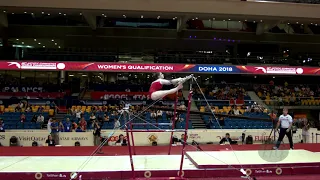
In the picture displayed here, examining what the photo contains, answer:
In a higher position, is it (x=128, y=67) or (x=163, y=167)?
(x=128, y=67)

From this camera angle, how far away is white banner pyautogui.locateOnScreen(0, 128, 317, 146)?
14.3m

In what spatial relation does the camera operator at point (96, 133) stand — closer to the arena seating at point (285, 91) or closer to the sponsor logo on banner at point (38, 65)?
the sponsor logo on banner at point (38, 65)

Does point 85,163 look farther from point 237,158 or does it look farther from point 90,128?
point 90,128

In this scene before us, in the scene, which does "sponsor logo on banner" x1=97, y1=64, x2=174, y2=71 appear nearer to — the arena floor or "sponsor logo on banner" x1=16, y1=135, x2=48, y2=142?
"sponsor logo on banner" x1=16, y1=135, x2=48, y2=142

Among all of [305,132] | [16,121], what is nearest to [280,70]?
[305,132]

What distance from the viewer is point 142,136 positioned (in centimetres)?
1469

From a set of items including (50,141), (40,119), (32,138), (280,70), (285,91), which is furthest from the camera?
(285,91)

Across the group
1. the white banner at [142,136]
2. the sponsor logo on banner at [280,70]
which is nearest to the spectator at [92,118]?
the white banner at [142,136]

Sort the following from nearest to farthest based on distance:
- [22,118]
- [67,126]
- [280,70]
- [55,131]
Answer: [55,131]
[67,126]
[22,118]
[280,70]

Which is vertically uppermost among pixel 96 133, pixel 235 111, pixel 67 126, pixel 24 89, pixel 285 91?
pixel 24 89

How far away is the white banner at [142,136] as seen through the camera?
562 inches

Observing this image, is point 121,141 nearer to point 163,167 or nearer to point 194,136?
point 194,136

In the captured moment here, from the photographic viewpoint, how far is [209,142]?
48.8ft

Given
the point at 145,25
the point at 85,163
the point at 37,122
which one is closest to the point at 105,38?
the point at 145,25
